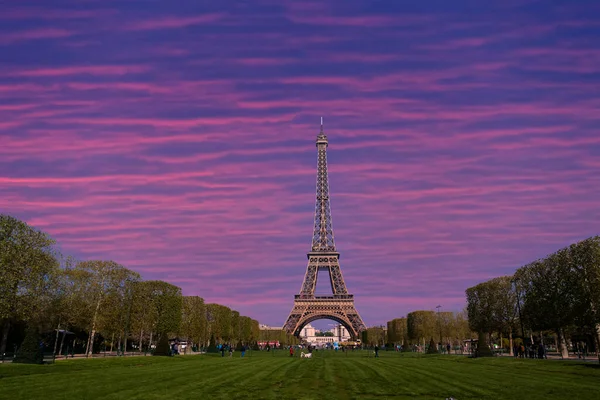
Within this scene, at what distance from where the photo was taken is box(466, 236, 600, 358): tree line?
51594mm

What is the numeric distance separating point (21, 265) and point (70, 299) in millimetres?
16193

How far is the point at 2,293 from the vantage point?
44906 millimetres

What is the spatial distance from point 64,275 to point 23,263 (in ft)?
63.7

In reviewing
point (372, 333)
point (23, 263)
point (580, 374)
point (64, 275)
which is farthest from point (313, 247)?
point (580, 374)

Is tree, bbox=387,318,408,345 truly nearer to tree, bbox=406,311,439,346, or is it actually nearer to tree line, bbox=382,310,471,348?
tree line, bbox=382,310,471,348

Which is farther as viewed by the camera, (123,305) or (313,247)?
(313,247)

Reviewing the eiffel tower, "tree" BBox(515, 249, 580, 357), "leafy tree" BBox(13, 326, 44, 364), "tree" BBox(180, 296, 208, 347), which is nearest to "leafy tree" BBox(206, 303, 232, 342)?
"tree" BBox(180, 296, 208, 347)

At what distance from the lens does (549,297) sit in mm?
59844

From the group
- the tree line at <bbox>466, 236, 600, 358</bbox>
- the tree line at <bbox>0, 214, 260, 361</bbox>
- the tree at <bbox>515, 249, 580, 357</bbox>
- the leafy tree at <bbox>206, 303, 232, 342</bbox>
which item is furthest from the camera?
the leafy tree at <bbox>206, 303, 232, 342</bbox>

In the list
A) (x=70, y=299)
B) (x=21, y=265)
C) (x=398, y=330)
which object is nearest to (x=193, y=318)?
(x=70, y=299)

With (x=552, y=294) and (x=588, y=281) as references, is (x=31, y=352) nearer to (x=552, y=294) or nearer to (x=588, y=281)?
(x=588, y=281)

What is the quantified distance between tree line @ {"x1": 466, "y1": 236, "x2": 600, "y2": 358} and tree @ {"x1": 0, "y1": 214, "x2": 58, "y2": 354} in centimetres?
5394

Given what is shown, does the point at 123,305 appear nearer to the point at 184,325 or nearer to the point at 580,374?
the point at 184,325

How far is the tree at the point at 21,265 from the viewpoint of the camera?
45031 mm
